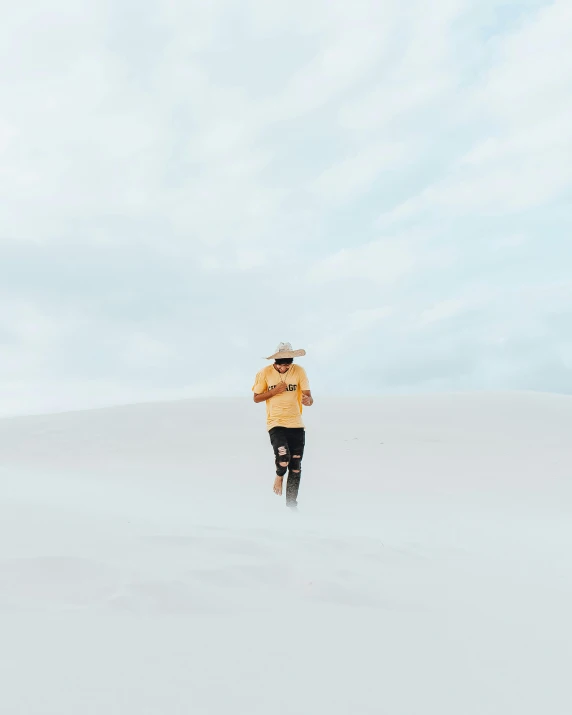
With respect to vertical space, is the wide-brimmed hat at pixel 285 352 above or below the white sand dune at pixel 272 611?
above

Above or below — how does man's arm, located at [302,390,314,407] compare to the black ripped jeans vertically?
above

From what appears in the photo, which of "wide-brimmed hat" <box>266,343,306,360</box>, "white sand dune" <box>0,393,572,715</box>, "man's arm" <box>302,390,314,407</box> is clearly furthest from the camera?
"man's arm" <box>302,390,314,407</box>

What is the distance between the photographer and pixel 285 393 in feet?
22.1

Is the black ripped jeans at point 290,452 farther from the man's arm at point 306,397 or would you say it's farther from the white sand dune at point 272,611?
the white sand dune at point 272,611

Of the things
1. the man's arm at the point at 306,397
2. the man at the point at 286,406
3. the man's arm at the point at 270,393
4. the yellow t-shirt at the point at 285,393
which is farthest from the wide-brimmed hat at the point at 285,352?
the man's arm at the point at 306,397

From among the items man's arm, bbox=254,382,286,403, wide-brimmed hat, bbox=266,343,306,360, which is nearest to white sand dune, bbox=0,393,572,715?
man's arm, bbox=254,382,286,403

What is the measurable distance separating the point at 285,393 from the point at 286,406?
14cm

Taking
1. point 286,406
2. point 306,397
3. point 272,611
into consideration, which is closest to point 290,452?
point 286,406

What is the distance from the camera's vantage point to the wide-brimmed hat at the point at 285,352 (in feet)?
21.8

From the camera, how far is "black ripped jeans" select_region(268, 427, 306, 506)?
6.66m

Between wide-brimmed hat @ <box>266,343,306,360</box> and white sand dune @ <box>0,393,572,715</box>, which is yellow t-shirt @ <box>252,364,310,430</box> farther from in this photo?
white sand dune @ <box>0,393,572,715</box>

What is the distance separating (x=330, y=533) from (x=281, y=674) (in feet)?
8.33

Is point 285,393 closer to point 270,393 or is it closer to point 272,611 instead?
point 270,393

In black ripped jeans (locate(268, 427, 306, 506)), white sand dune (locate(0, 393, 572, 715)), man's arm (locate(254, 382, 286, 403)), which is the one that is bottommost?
white sand dune (locate(0, 393, 572, 715))
